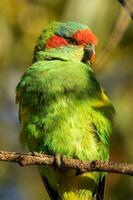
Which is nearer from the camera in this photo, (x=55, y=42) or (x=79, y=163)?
(x=79, y=163)

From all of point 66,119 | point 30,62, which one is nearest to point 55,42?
point 66,119

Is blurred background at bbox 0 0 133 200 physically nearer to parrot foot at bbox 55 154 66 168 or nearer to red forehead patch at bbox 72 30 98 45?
red forehead patch at bbox 72 30 98 45

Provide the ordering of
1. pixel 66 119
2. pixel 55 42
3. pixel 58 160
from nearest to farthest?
pixel 58 160
pixel 66 119
pixel 55 42

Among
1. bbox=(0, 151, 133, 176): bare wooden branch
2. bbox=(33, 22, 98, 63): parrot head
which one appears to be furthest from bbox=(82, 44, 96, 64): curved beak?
bbox=(0, 151, 133, 176): bare wooden branch

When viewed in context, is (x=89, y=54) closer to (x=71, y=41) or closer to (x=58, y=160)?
(x=71, y=41)

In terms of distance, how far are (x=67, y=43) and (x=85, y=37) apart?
0.56 ft

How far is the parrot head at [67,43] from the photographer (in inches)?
188

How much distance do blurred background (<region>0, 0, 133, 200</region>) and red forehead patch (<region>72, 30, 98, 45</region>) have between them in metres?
0.25

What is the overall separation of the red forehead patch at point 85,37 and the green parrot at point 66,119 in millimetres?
243

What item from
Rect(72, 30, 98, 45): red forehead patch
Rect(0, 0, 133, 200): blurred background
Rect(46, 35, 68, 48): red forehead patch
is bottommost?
Rect(0, 0, 133, 200): blurred background

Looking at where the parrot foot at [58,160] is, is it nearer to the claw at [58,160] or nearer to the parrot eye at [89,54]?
the claw at [58,160]

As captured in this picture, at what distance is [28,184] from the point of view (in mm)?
7160

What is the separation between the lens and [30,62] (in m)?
6.89

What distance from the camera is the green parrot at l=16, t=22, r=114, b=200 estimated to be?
161 inches
